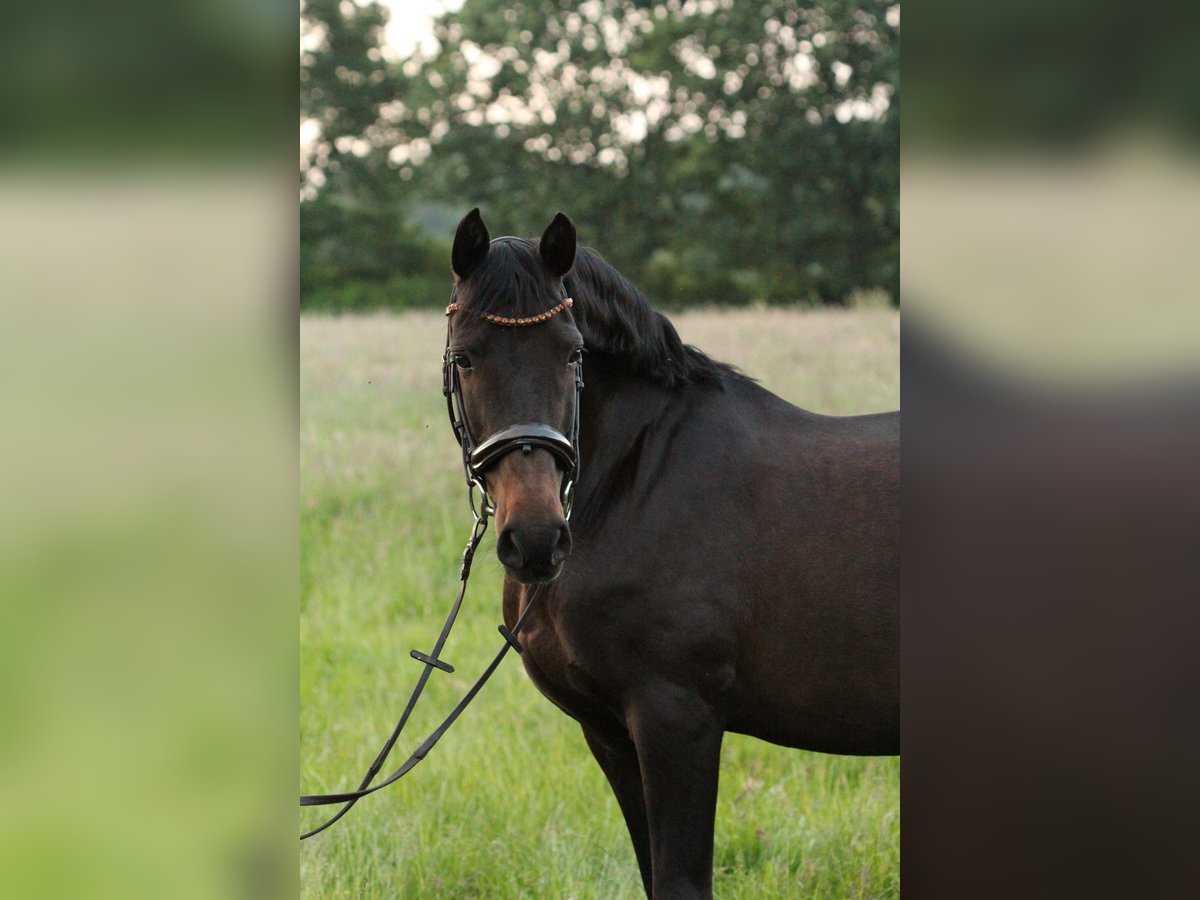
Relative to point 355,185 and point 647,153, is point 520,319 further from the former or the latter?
point 355,185

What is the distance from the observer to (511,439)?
223 centimetres

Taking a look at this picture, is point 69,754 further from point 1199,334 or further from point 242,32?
point 1199,334

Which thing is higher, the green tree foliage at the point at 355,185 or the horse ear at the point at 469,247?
the green tree foliage at the point at 355,185

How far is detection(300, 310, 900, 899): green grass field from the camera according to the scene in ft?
11.9

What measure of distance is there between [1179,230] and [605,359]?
2062 millimetres

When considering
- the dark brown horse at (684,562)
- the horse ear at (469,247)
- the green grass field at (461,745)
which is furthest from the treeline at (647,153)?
the horse ear at (469,247)

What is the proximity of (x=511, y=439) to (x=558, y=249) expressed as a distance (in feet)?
1.63

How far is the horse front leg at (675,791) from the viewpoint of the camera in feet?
8.21

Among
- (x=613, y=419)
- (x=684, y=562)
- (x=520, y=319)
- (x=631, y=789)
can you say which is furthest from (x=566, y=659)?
(x=520, y=319)

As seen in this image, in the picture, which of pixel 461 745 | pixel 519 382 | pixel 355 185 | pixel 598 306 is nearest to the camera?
pixel 519 382

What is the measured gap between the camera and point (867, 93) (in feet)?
50.8

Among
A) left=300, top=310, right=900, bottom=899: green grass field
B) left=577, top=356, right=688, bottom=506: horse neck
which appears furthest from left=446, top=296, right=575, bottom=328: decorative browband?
left=300, top=310, right=900, bottom=899: green grass field

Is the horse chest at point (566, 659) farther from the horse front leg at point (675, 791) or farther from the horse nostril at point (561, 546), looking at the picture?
the horse nostril at point (561, 546)

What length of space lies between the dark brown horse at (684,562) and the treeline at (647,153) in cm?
1068
